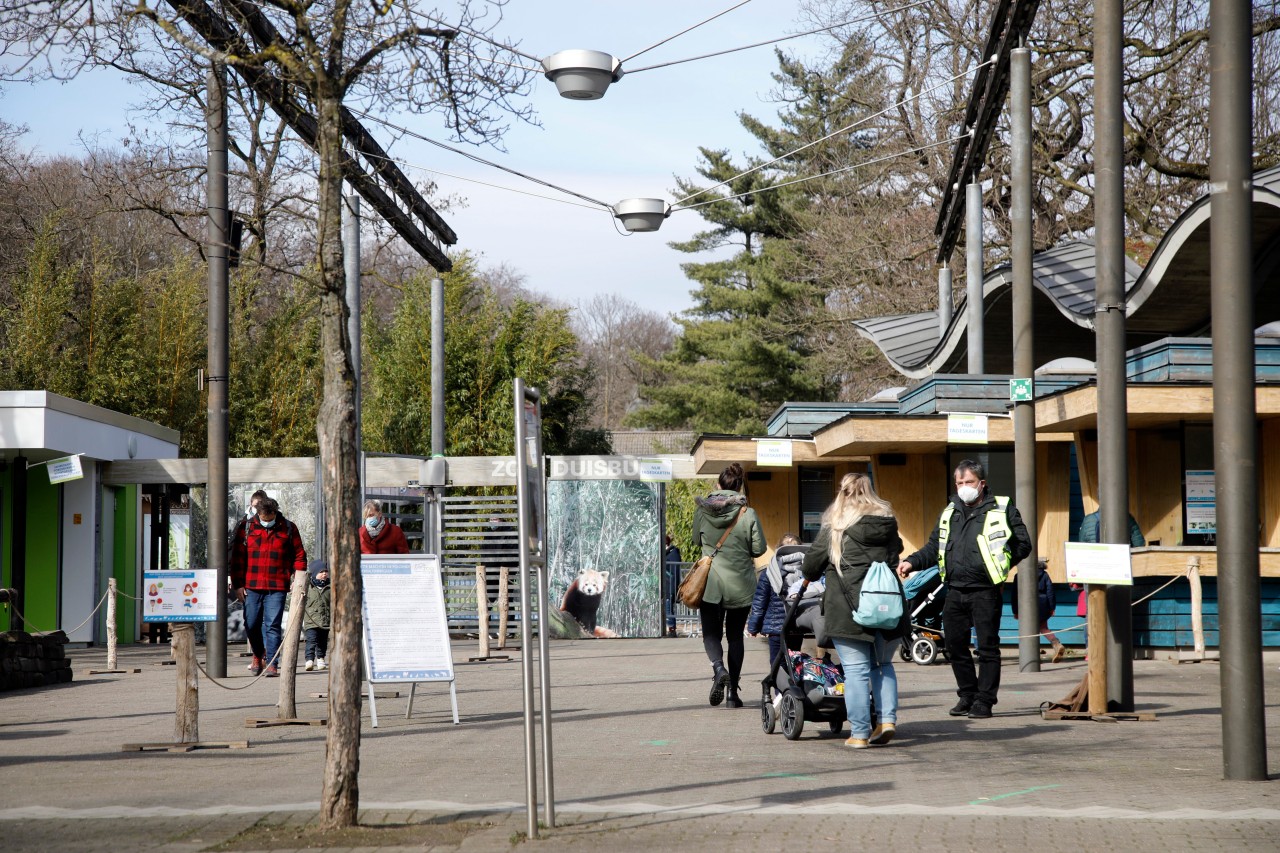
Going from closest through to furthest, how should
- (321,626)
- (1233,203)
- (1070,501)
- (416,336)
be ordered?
(1233,203)
(321,626)
(1070,501)
(416,336)

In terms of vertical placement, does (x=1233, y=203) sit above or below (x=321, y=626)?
above

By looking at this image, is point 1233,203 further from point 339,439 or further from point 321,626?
point 321,626

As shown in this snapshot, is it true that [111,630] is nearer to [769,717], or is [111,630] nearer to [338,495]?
[769,717]

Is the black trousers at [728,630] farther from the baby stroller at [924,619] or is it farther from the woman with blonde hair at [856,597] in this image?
the baby stroller at [924,619]

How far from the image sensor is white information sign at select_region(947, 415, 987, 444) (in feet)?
49.1

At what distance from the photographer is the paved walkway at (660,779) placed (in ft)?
20.1

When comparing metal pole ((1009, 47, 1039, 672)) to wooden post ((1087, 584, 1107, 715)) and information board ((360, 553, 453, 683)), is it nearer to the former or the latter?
wooden post ((1087, 584, 1107, 715))

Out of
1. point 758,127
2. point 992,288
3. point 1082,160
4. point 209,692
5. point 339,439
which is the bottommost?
point 209,692

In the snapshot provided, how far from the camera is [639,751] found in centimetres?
876

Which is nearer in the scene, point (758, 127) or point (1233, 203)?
point (1233, 203)

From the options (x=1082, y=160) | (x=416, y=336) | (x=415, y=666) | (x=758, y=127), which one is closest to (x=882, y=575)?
(x=415, y=666)

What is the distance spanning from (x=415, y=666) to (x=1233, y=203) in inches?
245

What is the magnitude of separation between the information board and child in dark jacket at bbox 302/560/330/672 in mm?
3509

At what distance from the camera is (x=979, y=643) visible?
34.0ft
